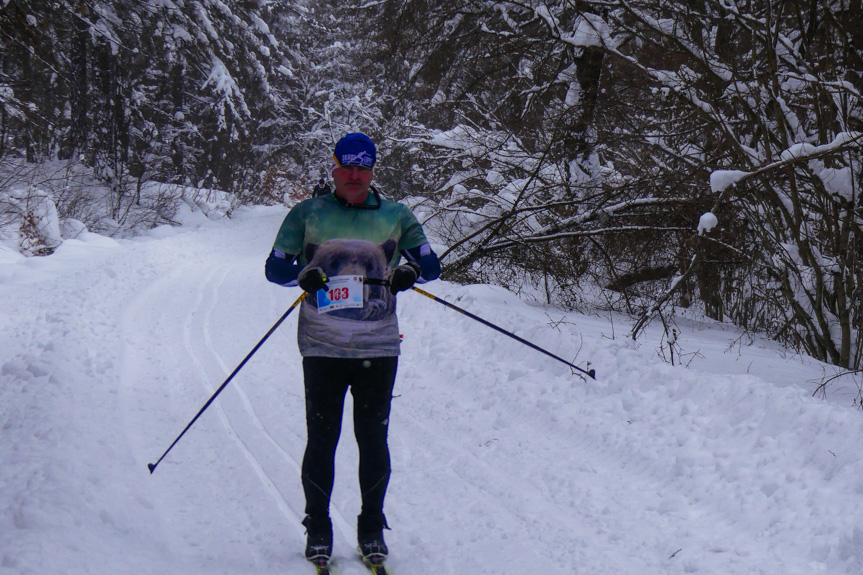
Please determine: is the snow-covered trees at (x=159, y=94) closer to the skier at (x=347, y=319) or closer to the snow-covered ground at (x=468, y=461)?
the snow-covered ground at (x=468, y=461)

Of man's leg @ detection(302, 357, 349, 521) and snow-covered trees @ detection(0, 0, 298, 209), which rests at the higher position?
snow-covered trees @ detection(0, 0, 298, 209)

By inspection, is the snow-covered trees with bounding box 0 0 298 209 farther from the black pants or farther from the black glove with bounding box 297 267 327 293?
the black pants

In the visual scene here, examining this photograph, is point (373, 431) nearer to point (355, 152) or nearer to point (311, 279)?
point (311, 279)

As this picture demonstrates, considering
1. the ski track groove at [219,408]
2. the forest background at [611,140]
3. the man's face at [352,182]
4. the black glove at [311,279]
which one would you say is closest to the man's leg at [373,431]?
the black glove at [311,279]

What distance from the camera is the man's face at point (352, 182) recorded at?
308cm

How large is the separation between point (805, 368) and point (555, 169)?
4485mm

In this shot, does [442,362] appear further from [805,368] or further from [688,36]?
[688,36]

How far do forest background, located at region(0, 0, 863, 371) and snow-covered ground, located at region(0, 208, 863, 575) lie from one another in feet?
3.92

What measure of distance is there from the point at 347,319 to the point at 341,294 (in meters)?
0.12

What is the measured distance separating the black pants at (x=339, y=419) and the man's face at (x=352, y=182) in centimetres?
74

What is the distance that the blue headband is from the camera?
306 centimetres

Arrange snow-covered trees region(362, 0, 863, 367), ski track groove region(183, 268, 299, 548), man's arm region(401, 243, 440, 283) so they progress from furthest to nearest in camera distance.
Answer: snow-covered trees region(362, 0, 863, 367)
ski track groove region(183, 268, 299, 548)
man's arm region(401, 243, 440, 283)

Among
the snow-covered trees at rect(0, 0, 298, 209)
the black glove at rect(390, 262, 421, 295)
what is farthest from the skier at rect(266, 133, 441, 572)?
the snow-covered trees at rect(0, 0, 298, 209)

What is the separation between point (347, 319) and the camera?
305cm
